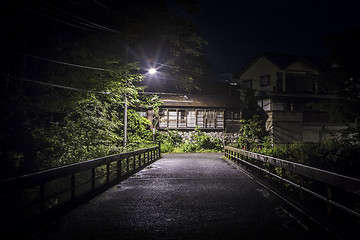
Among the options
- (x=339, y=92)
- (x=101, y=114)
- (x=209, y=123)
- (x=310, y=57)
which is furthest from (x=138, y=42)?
(x=310, y=57)

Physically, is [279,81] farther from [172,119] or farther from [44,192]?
[44,192]

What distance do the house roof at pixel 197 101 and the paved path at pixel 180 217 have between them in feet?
85.3

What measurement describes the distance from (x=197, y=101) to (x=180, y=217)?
30375mm

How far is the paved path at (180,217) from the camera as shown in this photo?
13.9 ft

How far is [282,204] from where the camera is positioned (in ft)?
20.2

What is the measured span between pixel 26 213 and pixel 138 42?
1485cm

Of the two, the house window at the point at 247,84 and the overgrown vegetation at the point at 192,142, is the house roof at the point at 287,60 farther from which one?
the overgrown vegetation at the point at 192,142

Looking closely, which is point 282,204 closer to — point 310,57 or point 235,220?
point 235,220

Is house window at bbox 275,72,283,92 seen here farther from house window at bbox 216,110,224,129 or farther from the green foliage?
the green foliage

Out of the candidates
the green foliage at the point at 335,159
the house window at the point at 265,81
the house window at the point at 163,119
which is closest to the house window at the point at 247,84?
the house window at the point at 265,81

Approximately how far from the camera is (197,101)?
3512 centimetres

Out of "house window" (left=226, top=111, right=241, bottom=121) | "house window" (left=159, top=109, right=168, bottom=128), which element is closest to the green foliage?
"house window" (left=159, top=109, right=168, bottom=128)

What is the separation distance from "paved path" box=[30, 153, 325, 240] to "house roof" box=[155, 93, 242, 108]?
26.0 m

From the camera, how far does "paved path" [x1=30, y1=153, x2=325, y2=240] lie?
4227 mm
